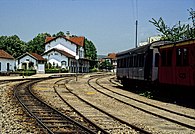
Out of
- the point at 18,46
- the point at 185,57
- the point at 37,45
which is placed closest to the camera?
the point at 185,57

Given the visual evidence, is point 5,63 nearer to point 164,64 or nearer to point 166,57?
point 164,64

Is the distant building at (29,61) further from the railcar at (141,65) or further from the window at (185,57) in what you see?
the window at (185,57)

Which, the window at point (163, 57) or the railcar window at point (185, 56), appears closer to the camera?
the railcar window at point (185, 56)

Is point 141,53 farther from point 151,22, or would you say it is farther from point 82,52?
point 82,52

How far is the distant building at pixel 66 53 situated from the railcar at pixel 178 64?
183ft

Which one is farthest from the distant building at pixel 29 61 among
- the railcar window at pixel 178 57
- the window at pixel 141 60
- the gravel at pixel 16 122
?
the gravel at pixel 16 122

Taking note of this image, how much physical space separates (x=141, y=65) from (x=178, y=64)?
16.9 ft

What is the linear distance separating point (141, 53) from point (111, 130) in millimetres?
12673

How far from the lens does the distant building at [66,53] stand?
76.9 meters

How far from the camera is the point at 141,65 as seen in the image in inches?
836

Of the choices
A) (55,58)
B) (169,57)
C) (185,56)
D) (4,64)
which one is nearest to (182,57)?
(185,56)

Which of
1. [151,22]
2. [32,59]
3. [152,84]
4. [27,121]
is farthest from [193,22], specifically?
[32,59]

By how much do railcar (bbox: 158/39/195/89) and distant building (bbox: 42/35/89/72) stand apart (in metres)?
Answer: 55.7

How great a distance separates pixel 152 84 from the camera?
19656 millimetres
